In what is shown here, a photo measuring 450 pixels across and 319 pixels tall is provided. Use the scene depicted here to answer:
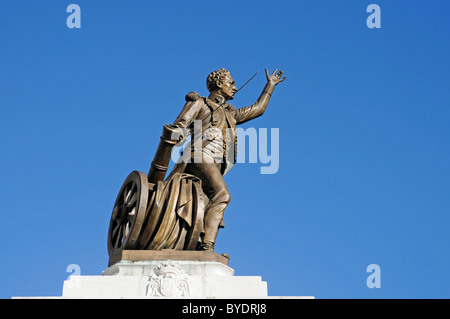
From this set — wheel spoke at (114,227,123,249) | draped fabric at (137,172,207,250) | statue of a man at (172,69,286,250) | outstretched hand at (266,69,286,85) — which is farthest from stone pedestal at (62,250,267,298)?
outstretched hand at (266,69,286,85)

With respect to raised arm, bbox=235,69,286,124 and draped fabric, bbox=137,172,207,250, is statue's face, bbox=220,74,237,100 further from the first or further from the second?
draped fabric, bbox=137,172,207,250

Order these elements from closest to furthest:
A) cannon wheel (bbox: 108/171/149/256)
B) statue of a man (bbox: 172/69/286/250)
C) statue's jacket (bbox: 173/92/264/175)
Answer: cannon wheel (bbox: 108/171/149/256), statue of a man (bbox: 172/69/286/250), statue's jacket (bbox: 173/92/264/175)

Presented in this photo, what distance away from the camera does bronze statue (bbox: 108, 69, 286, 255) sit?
10.3 meters

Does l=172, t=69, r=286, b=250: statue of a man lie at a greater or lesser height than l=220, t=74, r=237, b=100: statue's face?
lesser

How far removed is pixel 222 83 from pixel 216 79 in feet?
0.43

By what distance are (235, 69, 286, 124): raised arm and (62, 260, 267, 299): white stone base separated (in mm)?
3285

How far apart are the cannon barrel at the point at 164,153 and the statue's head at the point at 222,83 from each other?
1.47 m

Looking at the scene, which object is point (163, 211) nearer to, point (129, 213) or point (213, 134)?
point (129, 213)

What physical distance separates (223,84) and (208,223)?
2739 millimetres

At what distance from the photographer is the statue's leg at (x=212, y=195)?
10.5 metres

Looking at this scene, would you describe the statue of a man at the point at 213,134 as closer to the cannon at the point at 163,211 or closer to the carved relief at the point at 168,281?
the cannon at the point at 163,211

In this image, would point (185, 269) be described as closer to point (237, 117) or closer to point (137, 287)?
point (137, 287)

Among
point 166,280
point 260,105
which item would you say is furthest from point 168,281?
point 260,105
